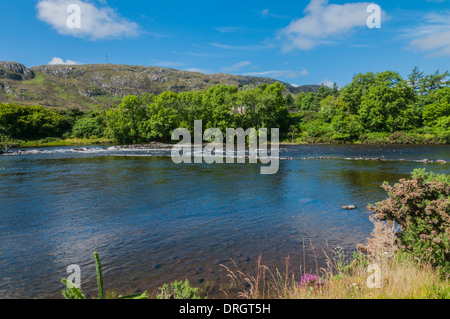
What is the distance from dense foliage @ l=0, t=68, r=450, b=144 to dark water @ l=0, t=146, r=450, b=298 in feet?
197

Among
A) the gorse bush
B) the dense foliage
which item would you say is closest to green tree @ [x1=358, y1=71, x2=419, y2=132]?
the dense foliage

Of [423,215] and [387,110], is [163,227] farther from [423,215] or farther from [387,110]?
[387,110]

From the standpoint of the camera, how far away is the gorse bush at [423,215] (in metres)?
5.55

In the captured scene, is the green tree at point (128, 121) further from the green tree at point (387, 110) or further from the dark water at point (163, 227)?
the green tree at point (387, 110)

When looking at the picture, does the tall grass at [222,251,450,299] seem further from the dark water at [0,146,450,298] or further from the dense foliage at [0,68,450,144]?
the dense foliage at [0,68,450,144]

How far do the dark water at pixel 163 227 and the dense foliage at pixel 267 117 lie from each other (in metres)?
60.1

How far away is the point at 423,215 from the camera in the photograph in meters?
6.03

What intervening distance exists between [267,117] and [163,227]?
7616cm

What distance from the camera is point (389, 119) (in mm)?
74938

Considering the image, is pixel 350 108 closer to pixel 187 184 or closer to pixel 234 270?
pixel 187 184

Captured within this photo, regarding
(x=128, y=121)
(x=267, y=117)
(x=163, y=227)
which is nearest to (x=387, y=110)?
(x=267, y=117)

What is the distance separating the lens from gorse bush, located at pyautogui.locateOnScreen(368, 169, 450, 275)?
18.2 ft

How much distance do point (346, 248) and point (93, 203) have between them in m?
12.7

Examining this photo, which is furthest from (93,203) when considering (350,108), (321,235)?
(350,108)
